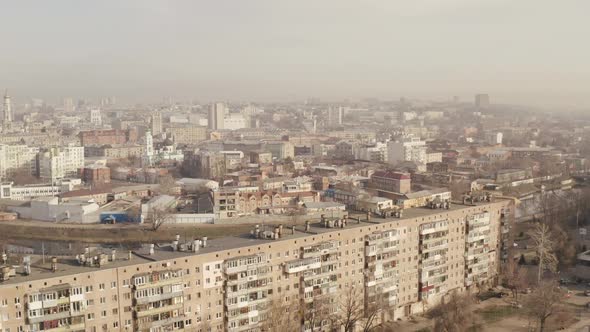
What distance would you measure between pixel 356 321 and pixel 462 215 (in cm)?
359

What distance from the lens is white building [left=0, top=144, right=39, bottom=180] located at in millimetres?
31859

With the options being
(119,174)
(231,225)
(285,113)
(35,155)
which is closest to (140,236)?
(231,225)

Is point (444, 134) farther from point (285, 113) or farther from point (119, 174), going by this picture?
point (119, 174)

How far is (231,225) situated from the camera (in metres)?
20.5

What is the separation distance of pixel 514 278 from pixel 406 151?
75.8 ft

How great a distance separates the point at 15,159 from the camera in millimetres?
32562

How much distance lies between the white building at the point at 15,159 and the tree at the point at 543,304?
2669 centimetres

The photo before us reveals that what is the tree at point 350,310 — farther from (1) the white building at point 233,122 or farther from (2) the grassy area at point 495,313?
(1) the white building at point 233,122

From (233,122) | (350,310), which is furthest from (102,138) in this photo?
(350,310)

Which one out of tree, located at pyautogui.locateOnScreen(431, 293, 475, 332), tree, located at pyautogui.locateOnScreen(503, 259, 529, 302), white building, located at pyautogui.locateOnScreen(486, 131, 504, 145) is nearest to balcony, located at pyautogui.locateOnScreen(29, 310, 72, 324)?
tree, located at pyautogui.locateOnScreen(431, 293, 475, 332)

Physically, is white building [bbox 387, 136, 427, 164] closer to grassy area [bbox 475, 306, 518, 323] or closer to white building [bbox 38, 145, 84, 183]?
white building [bbox 38, 145, 84, 183]

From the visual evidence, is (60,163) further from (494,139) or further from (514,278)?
(494,139)

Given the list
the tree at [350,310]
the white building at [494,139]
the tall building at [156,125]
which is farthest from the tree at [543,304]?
the tall building at [156,125]

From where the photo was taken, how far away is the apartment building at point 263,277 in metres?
9.01
